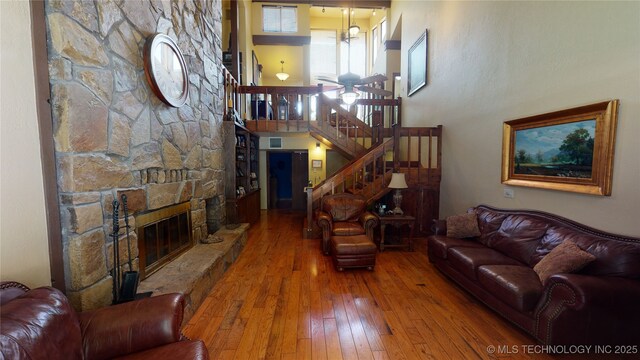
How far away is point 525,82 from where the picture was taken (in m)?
2.85

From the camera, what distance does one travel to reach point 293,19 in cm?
770

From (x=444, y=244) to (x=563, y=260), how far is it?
116cm

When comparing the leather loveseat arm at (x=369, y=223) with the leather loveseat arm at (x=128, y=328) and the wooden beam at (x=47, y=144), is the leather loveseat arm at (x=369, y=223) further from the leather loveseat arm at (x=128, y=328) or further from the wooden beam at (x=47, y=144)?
the wooden beam at (x=47, y=144)

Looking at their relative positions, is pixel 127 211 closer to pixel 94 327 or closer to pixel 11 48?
pixel 94 327

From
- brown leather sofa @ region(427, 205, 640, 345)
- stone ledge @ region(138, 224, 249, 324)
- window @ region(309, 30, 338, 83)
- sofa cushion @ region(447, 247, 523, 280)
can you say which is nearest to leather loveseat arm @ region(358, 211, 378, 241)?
sofa cushion @ region(447, 247, 523, 280)

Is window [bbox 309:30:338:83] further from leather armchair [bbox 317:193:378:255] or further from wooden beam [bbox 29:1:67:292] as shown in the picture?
wooden beam [bbox 29:1:67:292]

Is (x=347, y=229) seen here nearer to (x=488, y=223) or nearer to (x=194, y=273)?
(x=488, y=223)

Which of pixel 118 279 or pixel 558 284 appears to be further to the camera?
pixel 118 279

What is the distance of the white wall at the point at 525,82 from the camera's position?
6.50ft

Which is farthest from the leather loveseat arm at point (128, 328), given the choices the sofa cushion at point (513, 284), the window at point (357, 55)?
the window at point (357, 55)

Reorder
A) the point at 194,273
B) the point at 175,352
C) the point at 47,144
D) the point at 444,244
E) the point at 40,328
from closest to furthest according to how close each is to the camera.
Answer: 1. the point at 40,328
2. the point at 175,352
3. the point at 47,144
4. the point at 194,273
5. the point at 444,244

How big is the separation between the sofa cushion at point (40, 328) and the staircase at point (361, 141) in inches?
142

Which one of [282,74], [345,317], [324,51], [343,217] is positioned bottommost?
[345,317]

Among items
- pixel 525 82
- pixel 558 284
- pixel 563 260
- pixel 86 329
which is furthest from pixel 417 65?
pixel 86 329
